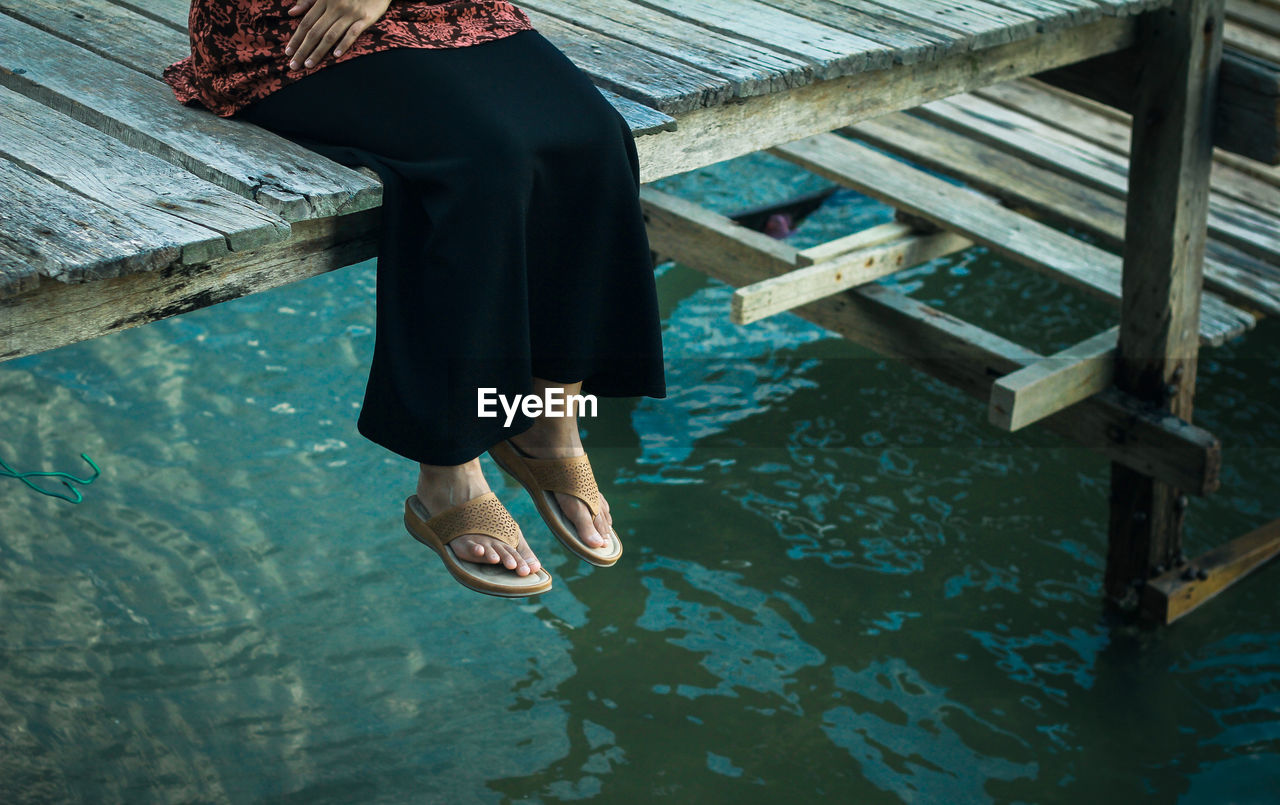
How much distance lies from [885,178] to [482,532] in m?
2.49

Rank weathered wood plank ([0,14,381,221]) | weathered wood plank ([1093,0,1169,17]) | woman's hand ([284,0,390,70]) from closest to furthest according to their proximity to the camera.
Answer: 1. weathered wood plank ([0,14,381,221])
2. woman's hand ([284,0,390,70])
3. weathered wood plank ([1093,0,1169,17])

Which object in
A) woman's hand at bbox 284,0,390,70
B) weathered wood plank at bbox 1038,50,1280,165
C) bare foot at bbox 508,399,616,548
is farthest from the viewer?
weathered wood plank at bbox 1038,50,1280,165

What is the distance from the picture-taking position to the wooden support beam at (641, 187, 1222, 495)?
362cm

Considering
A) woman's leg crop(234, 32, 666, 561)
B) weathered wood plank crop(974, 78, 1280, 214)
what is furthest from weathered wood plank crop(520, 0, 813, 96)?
weathered wood plank crop(974, 78, 1280, 214)

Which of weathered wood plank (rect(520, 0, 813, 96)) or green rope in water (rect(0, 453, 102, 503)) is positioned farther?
green rope in water (rect(0, 453, 102, 503))

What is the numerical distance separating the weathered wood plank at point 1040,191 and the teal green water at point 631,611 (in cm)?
95

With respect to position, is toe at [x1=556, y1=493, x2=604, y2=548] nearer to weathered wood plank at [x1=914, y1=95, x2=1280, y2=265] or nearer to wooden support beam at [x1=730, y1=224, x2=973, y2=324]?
wooden support beam at [x1=730, y1=224, x2=973, y2=324]

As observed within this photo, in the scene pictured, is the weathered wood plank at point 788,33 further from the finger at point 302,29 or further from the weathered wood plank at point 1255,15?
the weathered wood plank at point 1255,15

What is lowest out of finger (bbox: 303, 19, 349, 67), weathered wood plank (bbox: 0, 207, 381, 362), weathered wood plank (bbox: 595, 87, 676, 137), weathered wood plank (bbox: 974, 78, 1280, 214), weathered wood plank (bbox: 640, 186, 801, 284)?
weathered wood plank (bbox: 640, 186, 801, 284)

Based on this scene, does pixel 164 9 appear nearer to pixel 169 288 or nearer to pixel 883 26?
pixel 169 288

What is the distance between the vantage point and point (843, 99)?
2936 mm

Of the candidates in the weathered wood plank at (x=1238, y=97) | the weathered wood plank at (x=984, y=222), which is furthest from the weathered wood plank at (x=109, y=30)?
the weathered wood plank at (x=1238, y=97)

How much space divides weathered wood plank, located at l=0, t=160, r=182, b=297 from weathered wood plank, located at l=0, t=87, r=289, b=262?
25mm

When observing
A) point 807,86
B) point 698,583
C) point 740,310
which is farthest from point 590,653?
point 807,86
